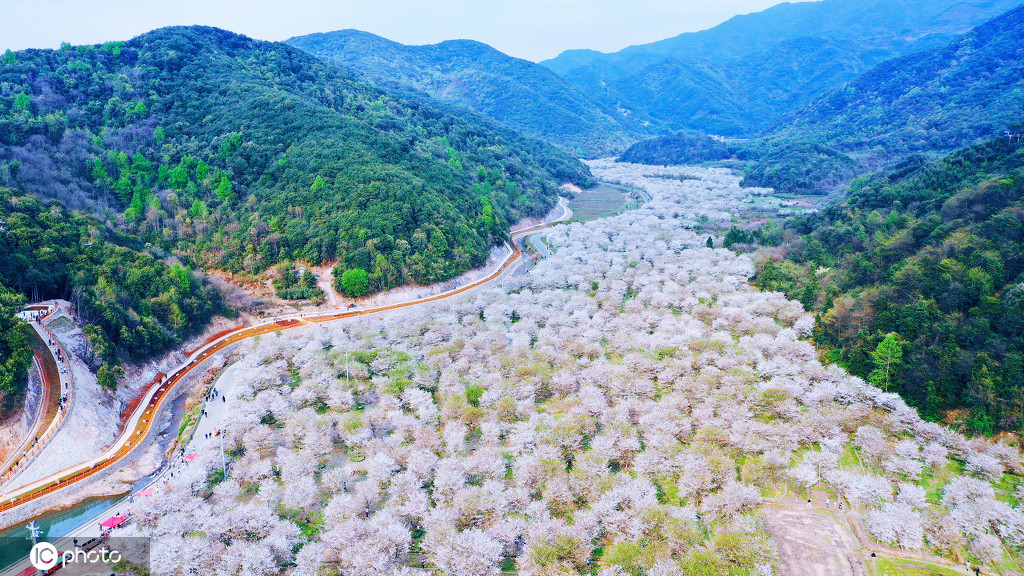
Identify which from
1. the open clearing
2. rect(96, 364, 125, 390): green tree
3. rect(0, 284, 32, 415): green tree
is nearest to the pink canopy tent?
rect(0, 284, 32, 415): green tree

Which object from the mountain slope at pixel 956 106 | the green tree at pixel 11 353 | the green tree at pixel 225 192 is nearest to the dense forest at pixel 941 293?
the green tree at pixel 11 353

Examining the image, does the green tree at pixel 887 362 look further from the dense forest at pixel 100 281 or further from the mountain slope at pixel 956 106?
the mountain slope at pixel 956 106

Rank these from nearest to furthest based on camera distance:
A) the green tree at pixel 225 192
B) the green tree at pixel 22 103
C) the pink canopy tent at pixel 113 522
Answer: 1. the pink canopy tent at pixel 113 522
2. the green tree at pixel 225 192
3. the green tree at pixel 22 103

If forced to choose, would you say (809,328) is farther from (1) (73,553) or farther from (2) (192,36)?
(2) (192,36)

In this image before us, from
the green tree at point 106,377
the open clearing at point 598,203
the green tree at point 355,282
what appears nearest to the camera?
the green tree at point 106,377

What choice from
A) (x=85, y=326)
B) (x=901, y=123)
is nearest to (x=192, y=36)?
(x=85, y=326)

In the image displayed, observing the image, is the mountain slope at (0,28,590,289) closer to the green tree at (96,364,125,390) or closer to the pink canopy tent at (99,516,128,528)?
the green tree at (96,364,125,390)

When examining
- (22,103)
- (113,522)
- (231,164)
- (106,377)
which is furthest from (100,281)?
(22,103)
